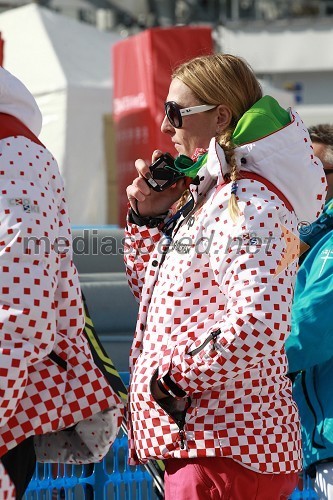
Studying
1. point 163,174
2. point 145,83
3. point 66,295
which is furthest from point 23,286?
point 145,83

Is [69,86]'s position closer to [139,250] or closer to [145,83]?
[145,83]

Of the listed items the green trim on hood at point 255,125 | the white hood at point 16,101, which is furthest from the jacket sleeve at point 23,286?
the green trim on hood at point 255,125

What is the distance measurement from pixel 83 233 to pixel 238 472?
2.31 metres

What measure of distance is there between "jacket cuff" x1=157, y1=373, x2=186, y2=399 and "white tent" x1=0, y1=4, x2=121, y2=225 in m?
8.58

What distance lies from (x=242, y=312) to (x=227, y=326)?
1.9 inches

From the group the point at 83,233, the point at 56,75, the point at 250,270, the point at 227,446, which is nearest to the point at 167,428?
the point at 227,446

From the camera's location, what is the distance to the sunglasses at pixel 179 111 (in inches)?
86.6

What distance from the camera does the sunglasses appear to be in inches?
86.6

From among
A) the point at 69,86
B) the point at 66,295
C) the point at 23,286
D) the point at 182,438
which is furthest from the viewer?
the point at 69,86

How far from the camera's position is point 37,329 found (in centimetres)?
163

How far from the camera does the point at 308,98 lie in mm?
18281

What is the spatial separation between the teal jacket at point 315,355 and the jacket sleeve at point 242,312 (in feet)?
1.51

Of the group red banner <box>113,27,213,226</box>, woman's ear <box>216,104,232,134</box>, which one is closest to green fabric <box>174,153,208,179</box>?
woman's ear <box>216,104,232,134</box>

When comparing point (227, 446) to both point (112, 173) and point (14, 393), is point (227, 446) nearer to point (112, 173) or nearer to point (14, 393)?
point (14, 393)
